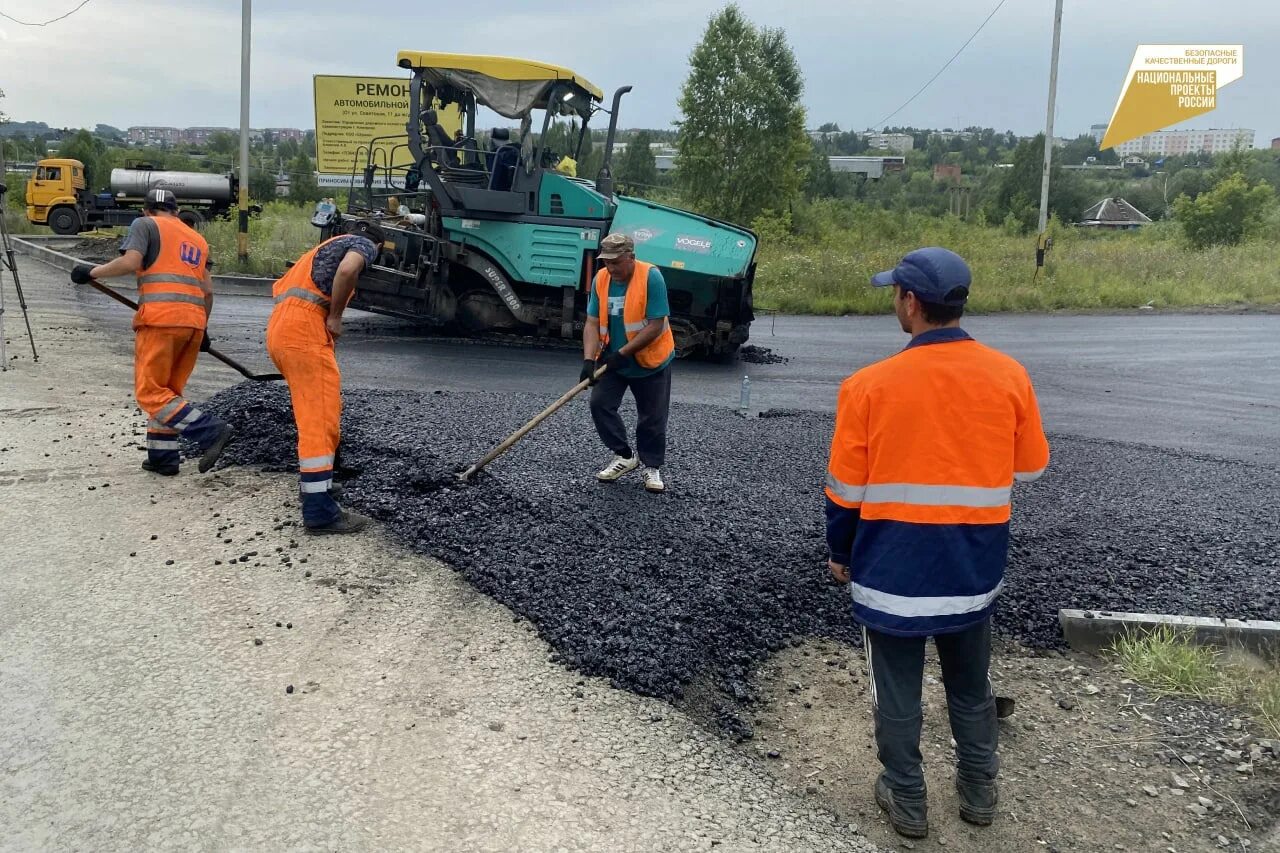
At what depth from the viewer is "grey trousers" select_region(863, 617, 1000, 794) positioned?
2809 mm

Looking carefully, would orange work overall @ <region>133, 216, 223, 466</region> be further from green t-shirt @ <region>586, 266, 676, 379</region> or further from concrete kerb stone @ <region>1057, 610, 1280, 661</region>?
concrete kerb stone @ <region>1057, 610, 1280, 661</region>

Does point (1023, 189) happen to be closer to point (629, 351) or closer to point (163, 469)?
point (629, 351)

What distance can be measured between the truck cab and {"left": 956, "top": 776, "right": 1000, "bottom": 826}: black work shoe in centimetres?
3078

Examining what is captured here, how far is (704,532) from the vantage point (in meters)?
4.83

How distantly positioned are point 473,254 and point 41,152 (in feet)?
201

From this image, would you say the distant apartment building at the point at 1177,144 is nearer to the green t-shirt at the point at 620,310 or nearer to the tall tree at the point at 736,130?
the tall tree at the point at 736,130

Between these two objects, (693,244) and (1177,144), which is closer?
(693,244)

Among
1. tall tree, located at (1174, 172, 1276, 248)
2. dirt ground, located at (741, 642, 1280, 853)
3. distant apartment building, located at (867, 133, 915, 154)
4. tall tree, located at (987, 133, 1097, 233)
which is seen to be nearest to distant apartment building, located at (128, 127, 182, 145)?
distant apartment building, located at (867, 133, 915, 154)

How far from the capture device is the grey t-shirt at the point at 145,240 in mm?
5582

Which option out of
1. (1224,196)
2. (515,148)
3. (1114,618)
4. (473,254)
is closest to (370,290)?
(473,254)

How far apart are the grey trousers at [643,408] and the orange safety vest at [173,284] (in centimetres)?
238

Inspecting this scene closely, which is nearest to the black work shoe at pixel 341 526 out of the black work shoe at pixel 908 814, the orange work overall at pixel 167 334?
the orange work overall at pixel 167 334

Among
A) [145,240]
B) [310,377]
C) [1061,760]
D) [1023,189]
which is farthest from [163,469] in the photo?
[1023,189]

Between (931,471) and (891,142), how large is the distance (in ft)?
347
